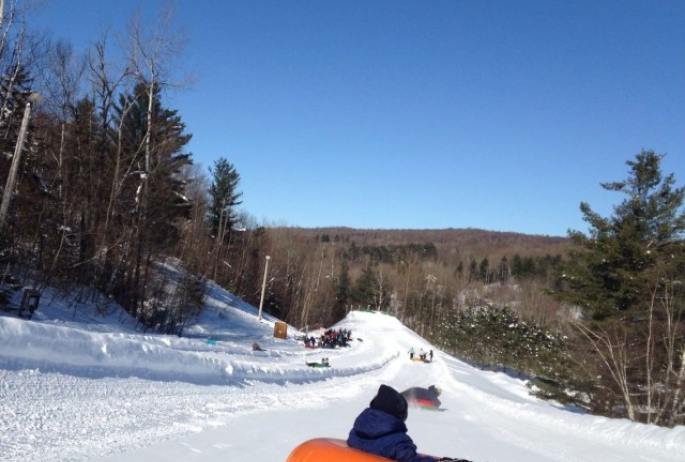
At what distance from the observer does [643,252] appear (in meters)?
21.7

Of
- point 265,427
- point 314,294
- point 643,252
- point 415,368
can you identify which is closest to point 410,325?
point 314,294

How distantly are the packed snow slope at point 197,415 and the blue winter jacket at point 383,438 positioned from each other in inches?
101

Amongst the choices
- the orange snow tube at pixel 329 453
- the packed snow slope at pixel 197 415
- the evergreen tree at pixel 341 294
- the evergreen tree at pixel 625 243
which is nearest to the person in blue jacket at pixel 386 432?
the orange snow tube at pixel 329 453

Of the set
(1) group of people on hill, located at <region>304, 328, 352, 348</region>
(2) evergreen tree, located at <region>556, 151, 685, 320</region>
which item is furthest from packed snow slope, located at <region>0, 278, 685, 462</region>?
(1) group of people on hill, located at <region>304, 328, 352, 348</region>

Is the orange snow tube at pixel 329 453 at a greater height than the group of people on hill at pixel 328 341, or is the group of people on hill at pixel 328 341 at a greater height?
the orange snow tube at pixel 329 453

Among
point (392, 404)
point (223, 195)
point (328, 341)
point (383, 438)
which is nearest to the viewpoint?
point (383, 438)

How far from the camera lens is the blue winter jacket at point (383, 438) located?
13.1ft

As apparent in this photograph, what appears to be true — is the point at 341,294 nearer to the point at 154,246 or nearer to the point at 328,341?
the point at 328,341

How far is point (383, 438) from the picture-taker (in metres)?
4.09

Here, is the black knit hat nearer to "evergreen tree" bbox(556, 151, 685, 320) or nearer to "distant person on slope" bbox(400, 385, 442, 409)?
"distant person on slope" bbox(400, 385, 442, 409)

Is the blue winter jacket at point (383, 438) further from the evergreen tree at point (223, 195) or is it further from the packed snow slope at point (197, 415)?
the evergreen tree at point (223, 195)

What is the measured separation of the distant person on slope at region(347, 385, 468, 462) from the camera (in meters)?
4.00

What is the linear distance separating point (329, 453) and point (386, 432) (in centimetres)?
49

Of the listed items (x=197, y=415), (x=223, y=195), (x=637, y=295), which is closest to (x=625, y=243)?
(x=637, y=295)
